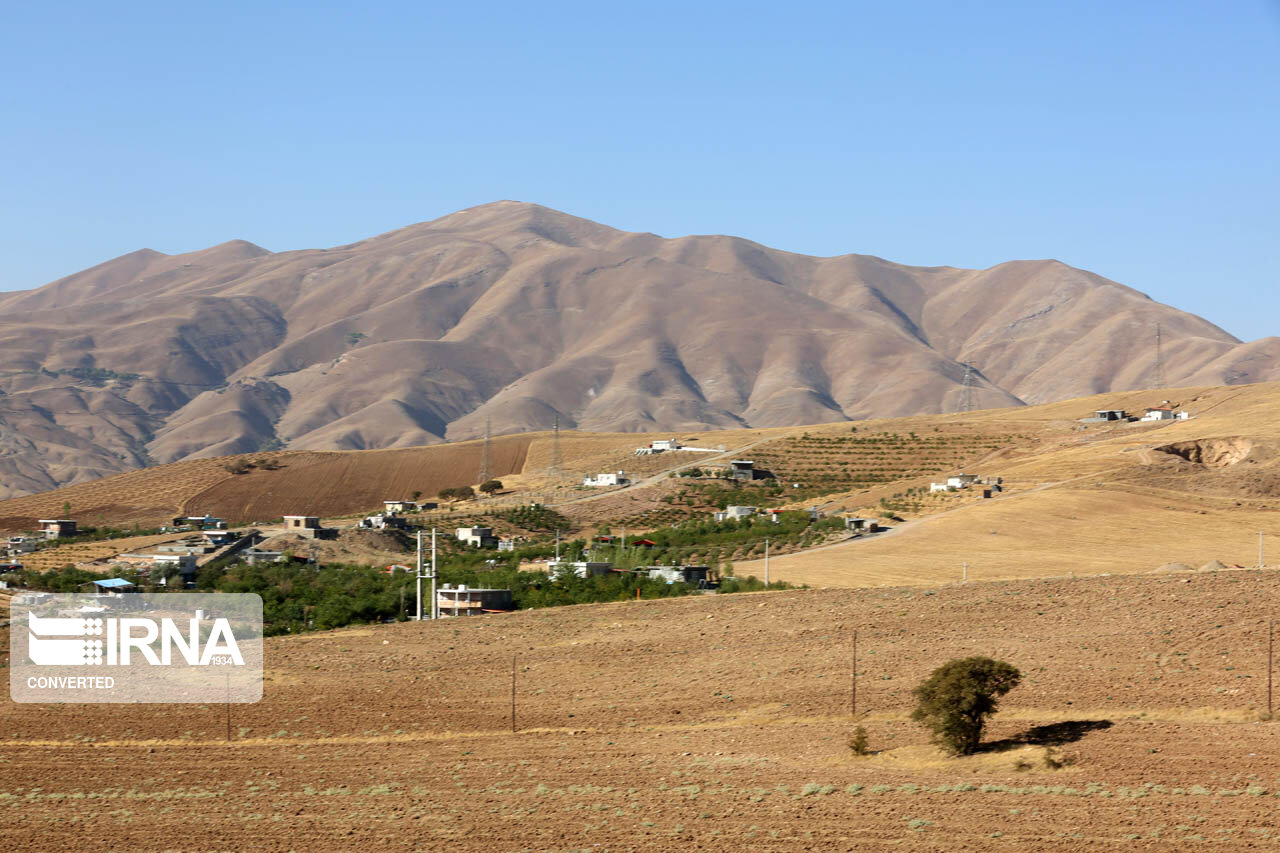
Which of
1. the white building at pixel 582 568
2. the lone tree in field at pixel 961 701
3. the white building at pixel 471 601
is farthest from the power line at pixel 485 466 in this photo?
the lone tree in field at pixel 961 701

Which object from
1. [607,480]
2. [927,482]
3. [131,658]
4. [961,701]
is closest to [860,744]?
[961,701]

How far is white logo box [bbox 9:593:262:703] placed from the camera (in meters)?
35.4

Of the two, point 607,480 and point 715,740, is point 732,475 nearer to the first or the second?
point 607,480

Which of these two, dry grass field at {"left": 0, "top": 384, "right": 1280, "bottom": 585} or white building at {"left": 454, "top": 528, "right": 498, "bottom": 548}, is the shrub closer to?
dry grass field at {"left": 0, "top": 384, "right": 1280, "bottom": 585}

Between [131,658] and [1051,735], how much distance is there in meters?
26.8

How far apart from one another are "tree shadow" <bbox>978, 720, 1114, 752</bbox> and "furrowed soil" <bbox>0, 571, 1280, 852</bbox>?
9cm

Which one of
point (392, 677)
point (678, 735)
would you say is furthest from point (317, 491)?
point (678, 735)

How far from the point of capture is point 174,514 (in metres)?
118

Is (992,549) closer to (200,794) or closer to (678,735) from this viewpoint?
(678,735)

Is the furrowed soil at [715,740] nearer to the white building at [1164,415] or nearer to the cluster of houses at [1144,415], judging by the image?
the white building at [1164,415]

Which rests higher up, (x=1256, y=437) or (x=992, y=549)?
(x=1256, y=437)

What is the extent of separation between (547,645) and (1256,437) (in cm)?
6800

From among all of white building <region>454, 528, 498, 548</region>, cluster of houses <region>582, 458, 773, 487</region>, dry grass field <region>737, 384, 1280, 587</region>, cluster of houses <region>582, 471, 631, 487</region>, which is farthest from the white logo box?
cluster of houses <region>582, 471, 631, 487</region>

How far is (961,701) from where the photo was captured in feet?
85.9
